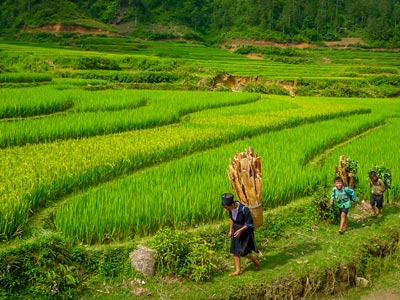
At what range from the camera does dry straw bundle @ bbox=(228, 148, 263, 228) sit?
16.1ft

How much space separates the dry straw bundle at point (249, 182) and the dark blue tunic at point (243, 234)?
30 cm

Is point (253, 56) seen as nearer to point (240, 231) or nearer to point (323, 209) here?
point (323, 209)

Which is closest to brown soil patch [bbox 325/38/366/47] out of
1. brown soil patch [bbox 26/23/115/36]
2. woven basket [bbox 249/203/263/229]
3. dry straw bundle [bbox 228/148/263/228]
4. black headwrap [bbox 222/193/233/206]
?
brown soil patch [bbox 26/23/115/36]

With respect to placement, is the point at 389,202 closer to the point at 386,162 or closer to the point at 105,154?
the point at 386,162

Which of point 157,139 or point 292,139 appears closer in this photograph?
point 157,139

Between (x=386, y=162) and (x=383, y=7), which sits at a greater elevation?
(x=383, y=7)

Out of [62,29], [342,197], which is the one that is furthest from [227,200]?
[62,29]

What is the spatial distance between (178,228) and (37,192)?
172 centimetres

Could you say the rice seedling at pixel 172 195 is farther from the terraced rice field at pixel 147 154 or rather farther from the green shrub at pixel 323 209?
the green shrub at pixel 323 209

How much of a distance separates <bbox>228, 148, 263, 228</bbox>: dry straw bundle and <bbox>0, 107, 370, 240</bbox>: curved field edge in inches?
→ 90.4

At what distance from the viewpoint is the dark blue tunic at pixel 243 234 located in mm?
4539

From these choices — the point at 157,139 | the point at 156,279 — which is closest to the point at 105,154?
the point at 157,139

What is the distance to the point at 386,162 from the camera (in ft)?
26.9

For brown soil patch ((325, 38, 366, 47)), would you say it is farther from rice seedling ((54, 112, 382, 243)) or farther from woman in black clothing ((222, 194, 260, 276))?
woman in black clothing ((222, 194, 260, 276))
